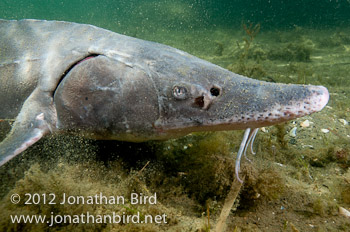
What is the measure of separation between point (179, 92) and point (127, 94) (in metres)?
0.53

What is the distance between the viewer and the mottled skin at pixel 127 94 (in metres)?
2.12

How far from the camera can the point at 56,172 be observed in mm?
2445

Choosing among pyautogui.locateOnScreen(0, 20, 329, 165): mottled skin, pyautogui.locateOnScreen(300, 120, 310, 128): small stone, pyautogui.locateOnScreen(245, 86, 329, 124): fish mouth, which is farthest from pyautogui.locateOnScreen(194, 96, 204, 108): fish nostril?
pyautogui.locateOnScreen(300, 120, 310, 128): small stone

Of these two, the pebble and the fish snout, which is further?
the pebble

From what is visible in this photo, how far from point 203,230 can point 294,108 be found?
1249mm

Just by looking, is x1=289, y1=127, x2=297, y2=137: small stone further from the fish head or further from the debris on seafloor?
the fish head

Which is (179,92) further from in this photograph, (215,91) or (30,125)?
(30,125)

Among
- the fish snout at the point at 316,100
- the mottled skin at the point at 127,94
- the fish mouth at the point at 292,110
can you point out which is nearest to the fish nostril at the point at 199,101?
the mottled skin at the point at 127,94

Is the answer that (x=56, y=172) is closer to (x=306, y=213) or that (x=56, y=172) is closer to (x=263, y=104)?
(x=263, y=104)

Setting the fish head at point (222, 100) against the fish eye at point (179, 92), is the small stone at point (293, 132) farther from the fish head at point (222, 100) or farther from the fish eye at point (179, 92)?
the fish eye at point (179, 92)

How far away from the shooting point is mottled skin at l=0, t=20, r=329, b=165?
2.12 meters

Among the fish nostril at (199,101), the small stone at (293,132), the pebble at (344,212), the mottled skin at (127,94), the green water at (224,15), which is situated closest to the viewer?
the mottled skin at (127,94)

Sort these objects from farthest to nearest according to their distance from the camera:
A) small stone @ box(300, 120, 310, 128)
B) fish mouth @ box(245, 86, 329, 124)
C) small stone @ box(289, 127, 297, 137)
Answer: small stone @ box(300, 120, 310, 128)
small stone @ box(289, 127, 297, 137)
fish mouth @ box(245, 86, 329, 124)

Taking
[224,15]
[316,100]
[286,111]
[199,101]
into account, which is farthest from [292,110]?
[224,15]
